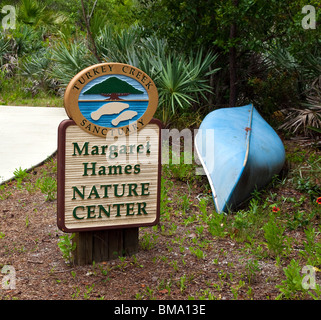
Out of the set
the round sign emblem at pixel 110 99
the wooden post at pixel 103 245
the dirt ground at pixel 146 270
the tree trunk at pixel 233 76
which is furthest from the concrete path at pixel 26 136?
the tree trunk at pixel 233 76

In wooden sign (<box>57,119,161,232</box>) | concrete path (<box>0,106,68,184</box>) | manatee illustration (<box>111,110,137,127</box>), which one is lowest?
wooden sign (<box>57,119,161,232</box>)

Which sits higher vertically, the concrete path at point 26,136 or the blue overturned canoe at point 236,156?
the concrete path at point 26,136

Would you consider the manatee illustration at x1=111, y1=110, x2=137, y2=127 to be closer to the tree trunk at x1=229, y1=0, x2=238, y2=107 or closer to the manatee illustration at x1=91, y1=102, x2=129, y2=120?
the manatee illustration at x1=91, y1=102, x2=129, y2=120

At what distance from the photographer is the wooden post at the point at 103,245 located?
14.2ft

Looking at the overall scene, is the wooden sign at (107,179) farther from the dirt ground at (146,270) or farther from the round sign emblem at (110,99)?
the dirt ground at (146,270)

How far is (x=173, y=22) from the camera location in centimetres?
880

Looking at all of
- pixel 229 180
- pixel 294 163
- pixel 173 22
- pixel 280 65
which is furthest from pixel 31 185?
pixel 280 65

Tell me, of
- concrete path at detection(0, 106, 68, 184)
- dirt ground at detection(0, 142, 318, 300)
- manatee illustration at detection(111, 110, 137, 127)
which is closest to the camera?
dirt ground at detection(0, 142, 318, 300)

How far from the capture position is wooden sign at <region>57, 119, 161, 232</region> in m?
4.17

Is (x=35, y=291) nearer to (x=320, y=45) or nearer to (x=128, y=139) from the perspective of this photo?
(x=128, y=139)

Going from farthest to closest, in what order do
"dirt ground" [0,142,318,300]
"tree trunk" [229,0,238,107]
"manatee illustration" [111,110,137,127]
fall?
"tree trunk" [229,0,238,107]
"manatee illustration" [111,110,137,127]
"dirt ground" [0,142,318,300]

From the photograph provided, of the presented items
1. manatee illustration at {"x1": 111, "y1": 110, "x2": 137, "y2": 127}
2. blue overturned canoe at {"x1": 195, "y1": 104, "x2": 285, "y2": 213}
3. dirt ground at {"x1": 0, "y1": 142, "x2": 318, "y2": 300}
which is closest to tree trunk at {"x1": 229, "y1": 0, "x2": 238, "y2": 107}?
blue overturned canoe at {"x1": 195, "y1": 104, "x2": 285, "y2": 213}

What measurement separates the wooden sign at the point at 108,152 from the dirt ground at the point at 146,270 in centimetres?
35

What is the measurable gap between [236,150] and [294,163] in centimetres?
139
